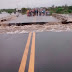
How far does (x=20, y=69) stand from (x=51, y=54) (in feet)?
6.19

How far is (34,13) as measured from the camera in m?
47.6

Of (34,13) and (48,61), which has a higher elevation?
(48,61)

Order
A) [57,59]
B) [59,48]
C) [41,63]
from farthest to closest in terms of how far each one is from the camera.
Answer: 1. [59,48]
2. [57,59]
3. [41,63]

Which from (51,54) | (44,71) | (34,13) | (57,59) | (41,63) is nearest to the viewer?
(44,71)

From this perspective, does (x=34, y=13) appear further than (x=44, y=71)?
Yes

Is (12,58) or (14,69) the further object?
(12,58)

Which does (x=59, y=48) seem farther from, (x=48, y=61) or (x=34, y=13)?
(x=34, y=13)

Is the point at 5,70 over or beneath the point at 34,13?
over

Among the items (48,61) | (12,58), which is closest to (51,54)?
(48,61)

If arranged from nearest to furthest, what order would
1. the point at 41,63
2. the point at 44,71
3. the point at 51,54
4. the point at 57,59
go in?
1. the point at 44,71
2. the point at 41,63
3. the point at 57,59
4. the point at 51,54

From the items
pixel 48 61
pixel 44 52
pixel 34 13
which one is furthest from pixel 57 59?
pixel 34 13

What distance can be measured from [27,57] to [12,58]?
1.77 ft

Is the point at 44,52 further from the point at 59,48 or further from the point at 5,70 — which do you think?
the point at 5,70

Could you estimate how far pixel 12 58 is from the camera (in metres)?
6.44
